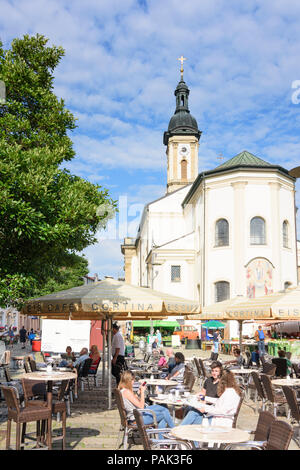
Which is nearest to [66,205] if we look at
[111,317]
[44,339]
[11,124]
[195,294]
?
[11,124]

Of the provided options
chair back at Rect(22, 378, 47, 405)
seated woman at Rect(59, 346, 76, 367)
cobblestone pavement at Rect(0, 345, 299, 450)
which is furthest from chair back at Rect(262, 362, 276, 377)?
chair back at Rect(22, 378, 47, 405)

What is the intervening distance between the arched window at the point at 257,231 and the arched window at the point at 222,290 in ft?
13.2

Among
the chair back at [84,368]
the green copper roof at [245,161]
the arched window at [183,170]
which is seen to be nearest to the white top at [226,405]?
the chair back at [84,368]

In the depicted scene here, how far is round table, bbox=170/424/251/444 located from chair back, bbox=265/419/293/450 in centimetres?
24

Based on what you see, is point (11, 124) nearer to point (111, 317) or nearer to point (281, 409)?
point (111, 317)

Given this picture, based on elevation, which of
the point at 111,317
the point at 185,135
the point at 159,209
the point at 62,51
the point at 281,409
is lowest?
the point at 281,409

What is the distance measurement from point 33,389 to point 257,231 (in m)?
33.8

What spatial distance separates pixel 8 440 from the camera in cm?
700

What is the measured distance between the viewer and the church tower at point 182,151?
66.1 metres

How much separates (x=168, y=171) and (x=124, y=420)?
202 ft

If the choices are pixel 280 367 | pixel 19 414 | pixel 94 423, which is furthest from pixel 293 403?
pixel 280 367

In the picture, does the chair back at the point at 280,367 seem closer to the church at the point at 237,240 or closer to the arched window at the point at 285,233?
the church at the point at 237,240

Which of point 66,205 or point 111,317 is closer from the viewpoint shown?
point 66,205
